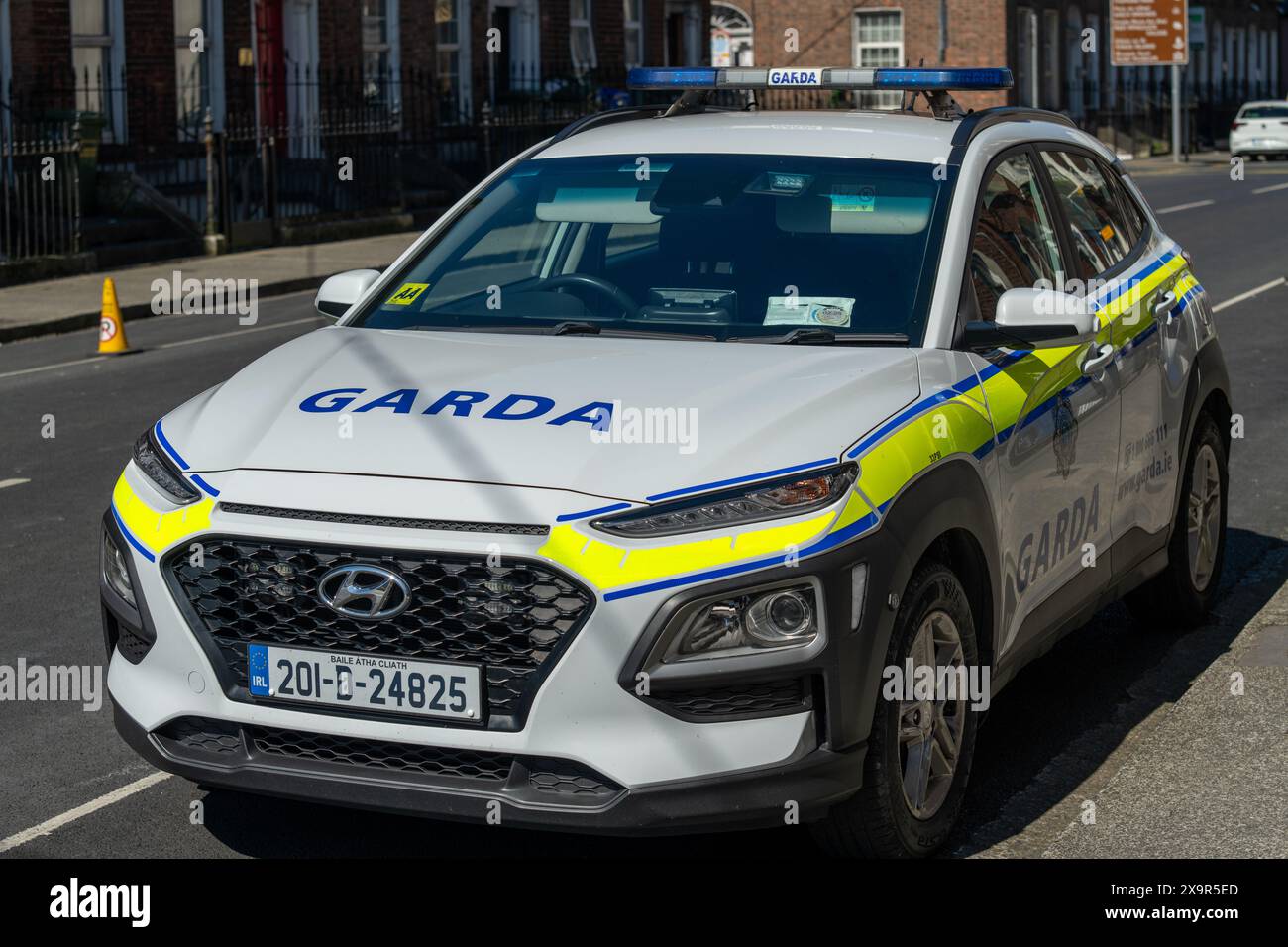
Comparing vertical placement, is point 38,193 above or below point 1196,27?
below

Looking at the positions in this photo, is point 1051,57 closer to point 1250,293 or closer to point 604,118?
point 1250,293

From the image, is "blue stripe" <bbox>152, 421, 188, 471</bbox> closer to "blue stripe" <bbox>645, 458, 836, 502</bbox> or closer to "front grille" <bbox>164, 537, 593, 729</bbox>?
"front grille" <bbox>164, 537, 593, 729</bbox>

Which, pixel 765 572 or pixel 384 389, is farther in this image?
pixel 384 389

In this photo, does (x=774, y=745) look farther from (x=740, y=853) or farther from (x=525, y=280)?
(x=525, y=280)

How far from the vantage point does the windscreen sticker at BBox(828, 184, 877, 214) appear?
213 inches

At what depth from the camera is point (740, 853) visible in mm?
4855

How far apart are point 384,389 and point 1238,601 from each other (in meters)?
4.09

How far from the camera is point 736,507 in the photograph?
4086 mm

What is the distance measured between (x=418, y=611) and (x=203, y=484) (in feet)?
2.05

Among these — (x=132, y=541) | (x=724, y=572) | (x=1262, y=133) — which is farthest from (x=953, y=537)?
(x=1262, y=133)

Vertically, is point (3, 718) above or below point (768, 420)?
below

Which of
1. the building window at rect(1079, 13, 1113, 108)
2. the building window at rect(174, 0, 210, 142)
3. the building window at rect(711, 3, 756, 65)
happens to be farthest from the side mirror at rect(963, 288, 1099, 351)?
the building window at rect(1079, 13, 1113, 108)

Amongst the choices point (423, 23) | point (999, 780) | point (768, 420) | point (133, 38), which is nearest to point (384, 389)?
point (768, 420)

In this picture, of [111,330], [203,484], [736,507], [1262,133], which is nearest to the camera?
[736,507]
